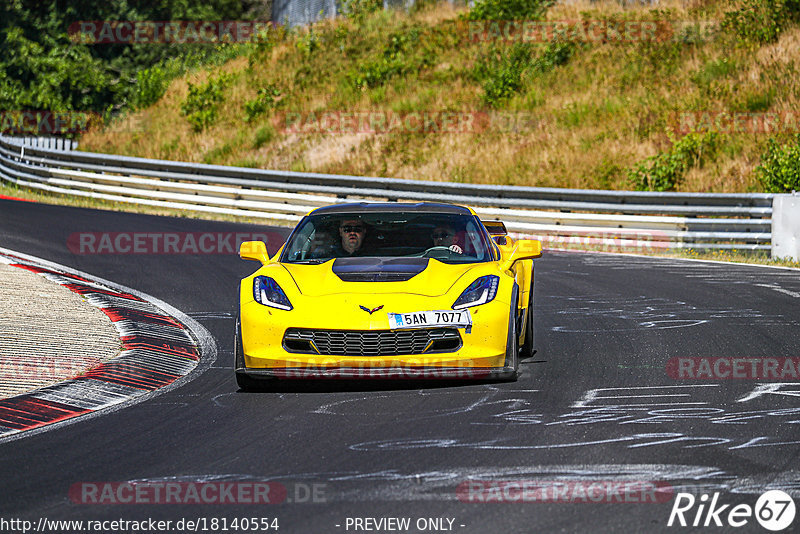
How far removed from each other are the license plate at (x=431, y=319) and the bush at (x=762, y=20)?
78.1 ft

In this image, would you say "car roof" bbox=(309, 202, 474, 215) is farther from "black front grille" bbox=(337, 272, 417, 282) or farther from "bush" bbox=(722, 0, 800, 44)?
"bush" bbox=(722, 0, 800, 44)

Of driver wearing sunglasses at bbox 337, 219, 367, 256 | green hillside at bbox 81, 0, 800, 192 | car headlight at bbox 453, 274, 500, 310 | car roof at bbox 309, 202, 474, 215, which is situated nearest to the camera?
car headlight at bbox 453, 274, 500, 310

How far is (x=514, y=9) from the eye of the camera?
3447cm

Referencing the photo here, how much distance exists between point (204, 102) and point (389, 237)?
27494 mm

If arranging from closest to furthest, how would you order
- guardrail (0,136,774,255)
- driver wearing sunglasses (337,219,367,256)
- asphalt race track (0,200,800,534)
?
asphalt race track (0,200,800,534), driver wearing sunglasses (337,219,367,256), guardrail (0,136,774,255)

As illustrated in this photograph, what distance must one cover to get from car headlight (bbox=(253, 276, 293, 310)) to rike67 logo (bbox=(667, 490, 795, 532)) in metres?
3.58

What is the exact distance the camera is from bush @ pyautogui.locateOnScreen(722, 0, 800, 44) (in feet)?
96.4

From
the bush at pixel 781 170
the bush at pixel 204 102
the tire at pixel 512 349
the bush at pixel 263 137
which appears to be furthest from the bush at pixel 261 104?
the tire at pixel 512 349

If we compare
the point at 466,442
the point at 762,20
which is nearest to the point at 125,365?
the point at 466,442

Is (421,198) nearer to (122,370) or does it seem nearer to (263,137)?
(263,137)

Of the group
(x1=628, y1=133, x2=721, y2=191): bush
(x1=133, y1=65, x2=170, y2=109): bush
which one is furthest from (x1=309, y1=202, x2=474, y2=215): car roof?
(x1=133, y1=65, x2=170, y2=109): bush

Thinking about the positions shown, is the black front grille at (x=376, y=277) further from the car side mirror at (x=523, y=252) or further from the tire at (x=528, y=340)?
the tire at (x=528, y=340)

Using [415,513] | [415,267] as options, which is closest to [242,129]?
[415,267]

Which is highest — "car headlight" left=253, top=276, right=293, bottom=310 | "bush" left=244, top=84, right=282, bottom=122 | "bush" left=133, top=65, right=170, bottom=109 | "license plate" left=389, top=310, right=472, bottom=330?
"bush" left=133, top=65, right=170, bottom=109
